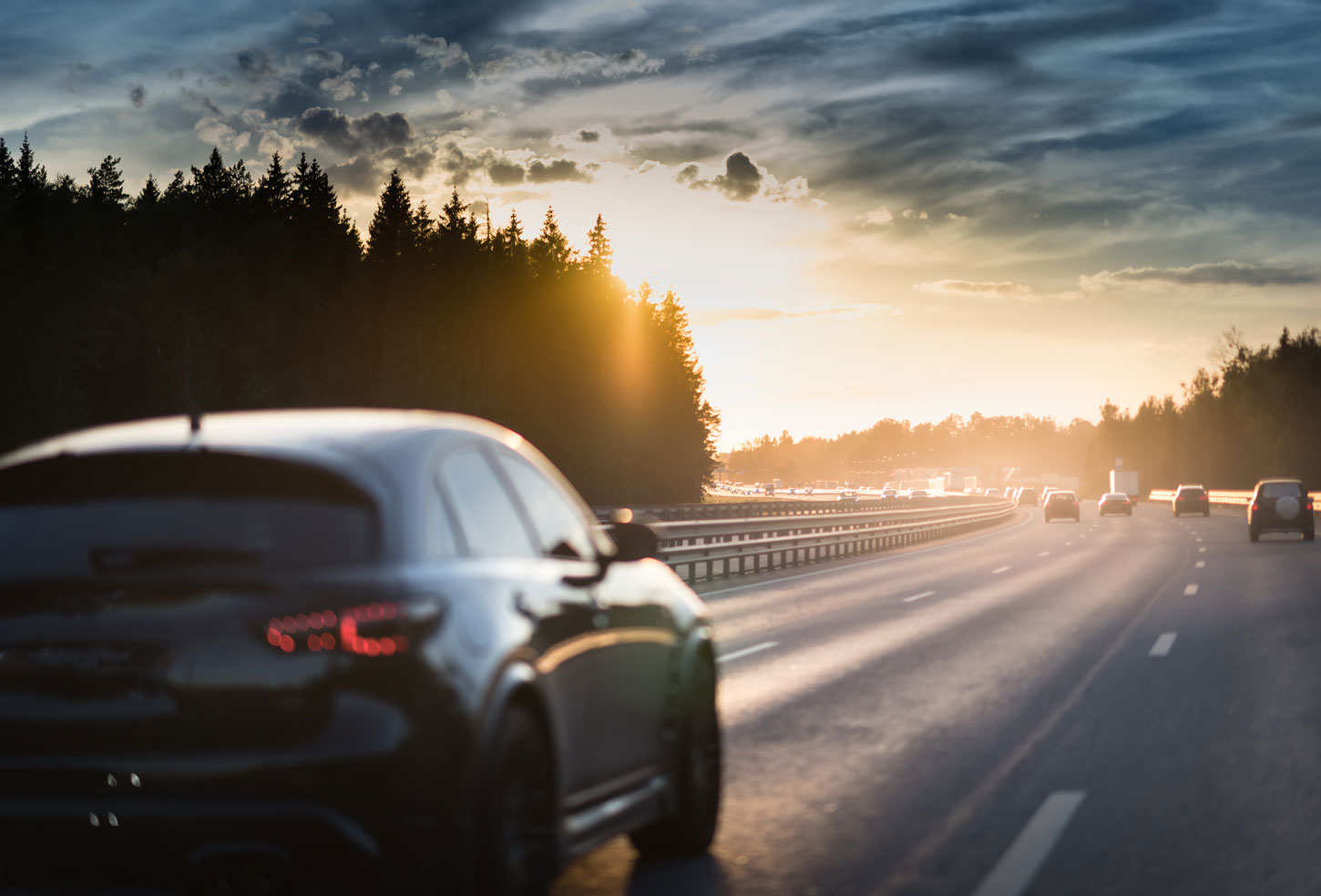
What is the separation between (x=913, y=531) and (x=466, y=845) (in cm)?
4282

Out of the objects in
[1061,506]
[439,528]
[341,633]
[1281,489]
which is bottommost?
[1061,506]

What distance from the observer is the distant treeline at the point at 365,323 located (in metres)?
88.2

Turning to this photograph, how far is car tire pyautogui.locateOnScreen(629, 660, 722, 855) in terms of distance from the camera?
20.3 ft

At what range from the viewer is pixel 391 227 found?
96.3m

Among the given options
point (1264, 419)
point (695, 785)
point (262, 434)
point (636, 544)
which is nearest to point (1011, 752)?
point (695, 785)

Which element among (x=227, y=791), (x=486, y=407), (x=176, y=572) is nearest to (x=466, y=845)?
(x=227, y=791)

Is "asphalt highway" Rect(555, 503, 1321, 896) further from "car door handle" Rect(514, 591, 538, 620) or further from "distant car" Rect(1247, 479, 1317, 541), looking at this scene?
"distant car" Rect(1247, 479, 1317, 541)

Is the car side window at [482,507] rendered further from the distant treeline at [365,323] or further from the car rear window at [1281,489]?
the distant treeline at [365,323]

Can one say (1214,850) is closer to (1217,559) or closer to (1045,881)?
(1045,881)

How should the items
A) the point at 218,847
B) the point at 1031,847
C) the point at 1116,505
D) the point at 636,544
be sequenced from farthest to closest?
the point at 1116,505 → the point at 1031,847 → the point at 636,544 → the point at 218,847

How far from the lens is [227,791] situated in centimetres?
397

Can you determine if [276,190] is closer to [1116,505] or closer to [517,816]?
[1116,505]

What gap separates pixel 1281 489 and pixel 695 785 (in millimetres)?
40110

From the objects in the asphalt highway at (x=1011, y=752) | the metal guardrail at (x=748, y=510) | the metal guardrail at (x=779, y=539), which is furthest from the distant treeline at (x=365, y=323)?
the asphalt highway at (x=1011, y=752)
